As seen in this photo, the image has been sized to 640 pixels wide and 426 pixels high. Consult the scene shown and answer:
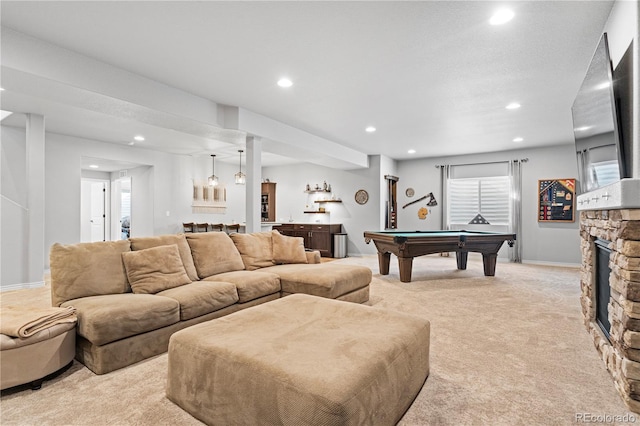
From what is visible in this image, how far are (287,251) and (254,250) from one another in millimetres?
439

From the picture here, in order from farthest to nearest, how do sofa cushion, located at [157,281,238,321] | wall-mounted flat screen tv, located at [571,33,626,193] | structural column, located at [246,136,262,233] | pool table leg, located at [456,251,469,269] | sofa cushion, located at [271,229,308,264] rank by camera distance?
pool table leg, located at [456,251,469,269] < structural column, located at [246,136,262,233] < sofa cushion, located at [271,229,308,264] < sofa cushion, located at [157,281,238,321] < wall-mounted flat screen tv, located at [571,33,626,193]

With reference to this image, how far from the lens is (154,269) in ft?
9.51

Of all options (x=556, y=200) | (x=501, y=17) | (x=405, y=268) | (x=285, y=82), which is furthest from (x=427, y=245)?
(x=556, y=200)

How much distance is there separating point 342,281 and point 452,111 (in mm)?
3086

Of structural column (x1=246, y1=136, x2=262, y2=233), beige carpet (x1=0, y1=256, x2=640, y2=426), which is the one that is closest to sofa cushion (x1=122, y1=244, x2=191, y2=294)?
beige carpet (x1=0, y1=256, x2=640, y2=426)

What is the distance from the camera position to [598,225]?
101 inches

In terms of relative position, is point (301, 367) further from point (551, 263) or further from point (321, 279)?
point (551, 263)

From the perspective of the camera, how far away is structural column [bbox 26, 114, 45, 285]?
185 inches

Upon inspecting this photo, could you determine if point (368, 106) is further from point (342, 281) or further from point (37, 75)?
point (37, 75)

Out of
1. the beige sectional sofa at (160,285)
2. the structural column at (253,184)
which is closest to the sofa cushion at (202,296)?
the beige sectional sofa at (160,285)

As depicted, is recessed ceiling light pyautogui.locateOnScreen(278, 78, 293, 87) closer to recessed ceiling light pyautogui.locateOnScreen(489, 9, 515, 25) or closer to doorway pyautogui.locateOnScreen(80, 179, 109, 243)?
recessed ceiling light pyautogui.locateOnScreen(489, 9, 515, 25)

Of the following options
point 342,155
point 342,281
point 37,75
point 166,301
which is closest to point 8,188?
point 37,75

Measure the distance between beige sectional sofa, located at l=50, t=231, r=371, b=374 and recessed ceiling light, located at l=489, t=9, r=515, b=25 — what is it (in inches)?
104

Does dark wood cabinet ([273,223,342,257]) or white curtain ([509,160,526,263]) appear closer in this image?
white curtain ([509,160,526,263])
